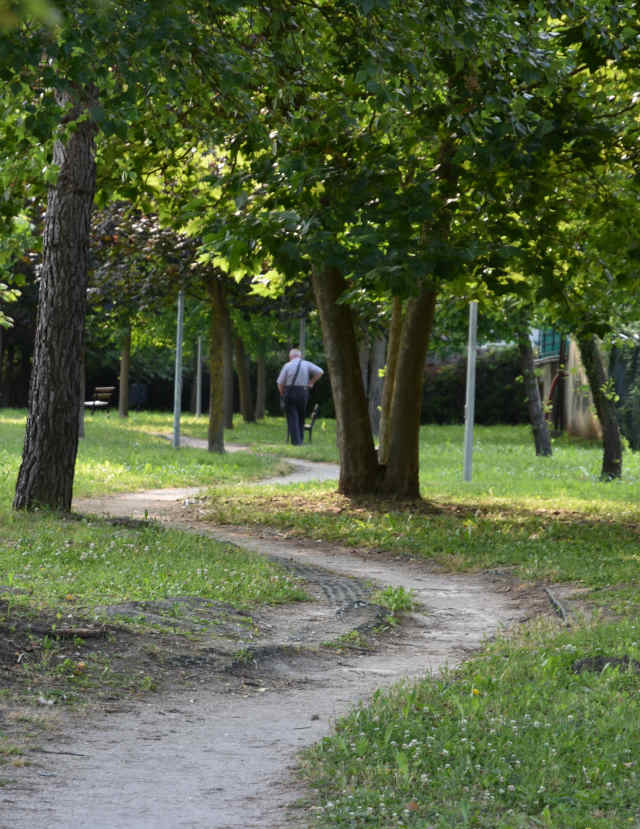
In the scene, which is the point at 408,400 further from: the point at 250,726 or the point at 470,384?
the point at 250,726

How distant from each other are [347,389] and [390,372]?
1.17m

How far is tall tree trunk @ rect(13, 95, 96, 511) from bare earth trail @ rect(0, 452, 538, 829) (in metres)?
3.24

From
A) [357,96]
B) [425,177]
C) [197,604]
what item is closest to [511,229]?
[425,177]

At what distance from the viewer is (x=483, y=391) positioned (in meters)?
45.2

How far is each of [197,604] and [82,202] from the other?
17.2 ft

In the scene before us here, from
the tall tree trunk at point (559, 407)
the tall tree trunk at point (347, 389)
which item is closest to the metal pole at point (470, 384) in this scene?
the tall tree trunk at point (347, 389)

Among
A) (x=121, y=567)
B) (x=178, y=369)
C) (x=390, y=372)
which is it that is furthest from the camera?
(x=178, y=369)

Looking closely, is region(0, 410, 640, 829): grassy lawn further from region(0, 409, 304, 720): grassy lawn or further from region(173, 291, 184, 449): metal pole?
region(173, 291, 184, 449): metal pole

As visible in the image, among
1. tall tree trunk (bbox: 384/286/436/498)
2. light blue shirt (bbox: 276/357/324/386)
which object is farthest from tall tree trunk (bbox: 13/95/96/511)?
light blue shirt (bbox: 276/357/324/386)

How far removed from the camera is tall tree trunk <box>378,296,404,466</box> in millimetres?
15555

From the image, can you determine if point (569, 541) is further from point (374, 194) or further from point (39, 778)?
point (39, 778)

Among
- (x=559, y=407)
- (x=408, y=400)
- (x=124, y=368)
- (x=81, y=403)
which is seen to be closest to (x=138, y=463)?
(x=81, y=403)

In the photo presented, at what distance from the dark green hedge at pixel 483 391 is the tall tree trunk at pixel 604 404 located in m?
23.6

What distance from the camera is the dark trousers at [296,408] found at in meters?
24.6
